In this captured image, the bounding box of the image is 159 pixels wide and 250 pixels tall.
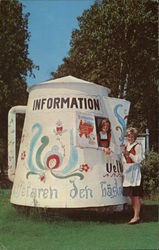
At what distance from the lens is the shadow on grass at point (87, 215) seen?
822cm

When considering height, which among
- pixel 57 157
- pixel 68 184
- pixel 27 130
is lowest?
pixel 68 184

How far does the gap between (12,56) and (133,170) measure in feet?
21.2

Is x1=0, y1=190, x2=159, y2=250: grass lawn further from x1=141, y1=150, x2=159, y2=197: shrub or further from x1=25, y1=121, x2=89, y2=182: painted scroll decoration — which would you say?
x1=141, y1=150, x2=159, y2=197: shrub

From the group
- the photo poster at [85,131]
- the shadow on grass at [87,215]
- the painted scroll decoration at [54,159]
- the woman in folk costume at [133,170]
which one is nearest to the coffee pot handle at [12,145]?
the painted scroll decoration at [54,159]

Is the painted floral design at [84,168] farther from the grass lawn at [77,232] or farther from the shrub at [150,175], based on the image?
the shrub at [150,175]

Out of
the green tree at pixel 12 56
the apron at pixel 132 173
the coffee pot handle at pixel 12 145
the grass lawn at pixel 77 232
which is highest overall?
the green tree at pixel 12 56

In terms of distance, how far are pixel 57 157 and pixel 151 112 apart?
32.8 ft

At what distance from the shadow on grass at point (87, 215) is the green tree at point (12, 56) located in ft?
13.6

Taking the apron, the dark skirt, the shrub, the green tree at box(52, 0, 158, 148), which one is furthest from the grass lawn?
the green tree at box(52, 0, 158, 148)

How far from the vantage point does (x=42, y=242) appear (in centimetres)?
638

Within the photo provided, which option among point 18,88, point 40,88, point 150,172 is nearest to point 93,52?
point 18,88

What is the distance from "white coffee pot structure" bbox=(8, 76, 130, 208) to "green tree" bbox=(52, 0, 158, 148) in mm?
5459

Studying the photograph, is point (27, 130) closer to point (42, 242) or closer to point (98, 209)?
point (98, 209)

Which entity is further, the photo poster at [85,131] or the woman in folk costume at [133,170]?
the photo poster at [85,131]
